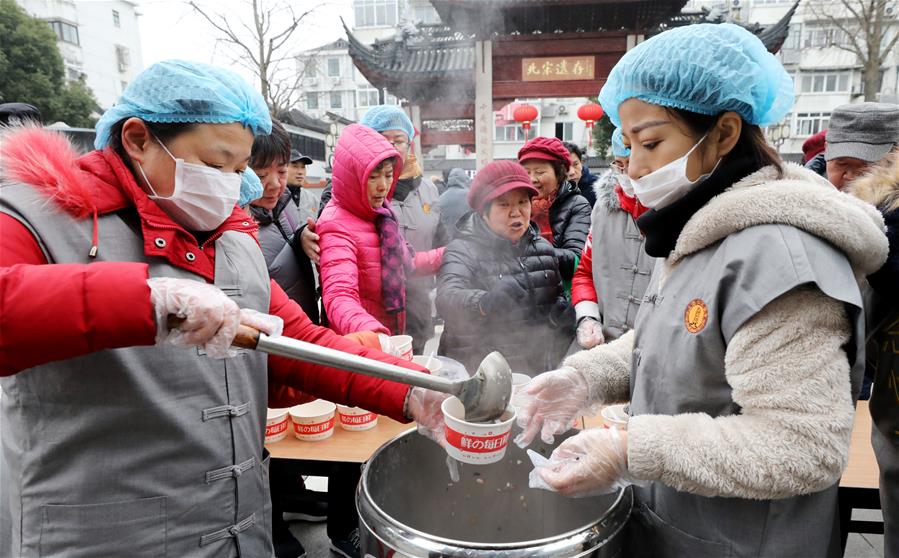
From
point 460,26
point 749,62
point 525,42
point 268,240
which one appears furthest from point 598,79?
point 749,62

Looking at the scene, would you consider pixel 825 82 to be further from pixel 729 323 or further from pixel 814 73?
pixel 729 323

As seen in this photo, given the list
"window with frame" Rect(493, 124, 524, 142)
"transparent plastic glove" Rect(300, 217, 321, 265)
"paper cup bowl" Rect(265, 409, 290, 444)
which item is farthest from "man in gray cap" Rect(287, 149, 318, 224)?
"window with frame" Rect(493, 124, 524, 142)

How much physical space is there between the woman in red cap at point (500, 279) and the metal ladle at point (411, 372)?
1631mm

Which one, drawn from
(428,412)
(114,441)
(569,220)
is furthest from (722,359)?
(569,220)

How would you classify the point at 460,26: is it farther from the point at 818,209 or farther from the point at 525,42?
the point at 818,209

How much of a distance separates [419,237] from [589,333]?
1.62 meters

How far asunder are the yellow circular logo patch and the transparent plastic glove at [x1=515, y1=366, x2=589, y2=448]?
0.51m

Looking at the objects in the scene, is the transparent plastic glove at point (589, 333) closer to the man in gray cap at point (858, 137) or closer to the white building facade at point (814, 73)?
the man in gray cap at point (858, 137)

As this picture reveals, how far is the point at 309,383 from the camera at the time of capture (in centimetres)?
168

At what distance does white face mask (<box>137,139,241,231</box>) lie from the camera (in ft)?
4.46

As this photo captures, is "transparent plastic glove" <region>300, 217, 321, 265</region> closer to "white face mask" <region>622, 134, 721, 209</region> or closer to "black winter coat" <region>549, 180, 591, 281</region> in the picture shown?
"black winter coat" <region>549, 180, 591, 281</region>

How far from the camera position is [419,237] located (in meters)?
4.14

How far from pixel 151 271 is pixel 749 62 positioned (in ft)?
5.03

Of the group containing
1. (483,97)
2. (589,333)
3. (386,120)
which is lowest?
(589,333)
